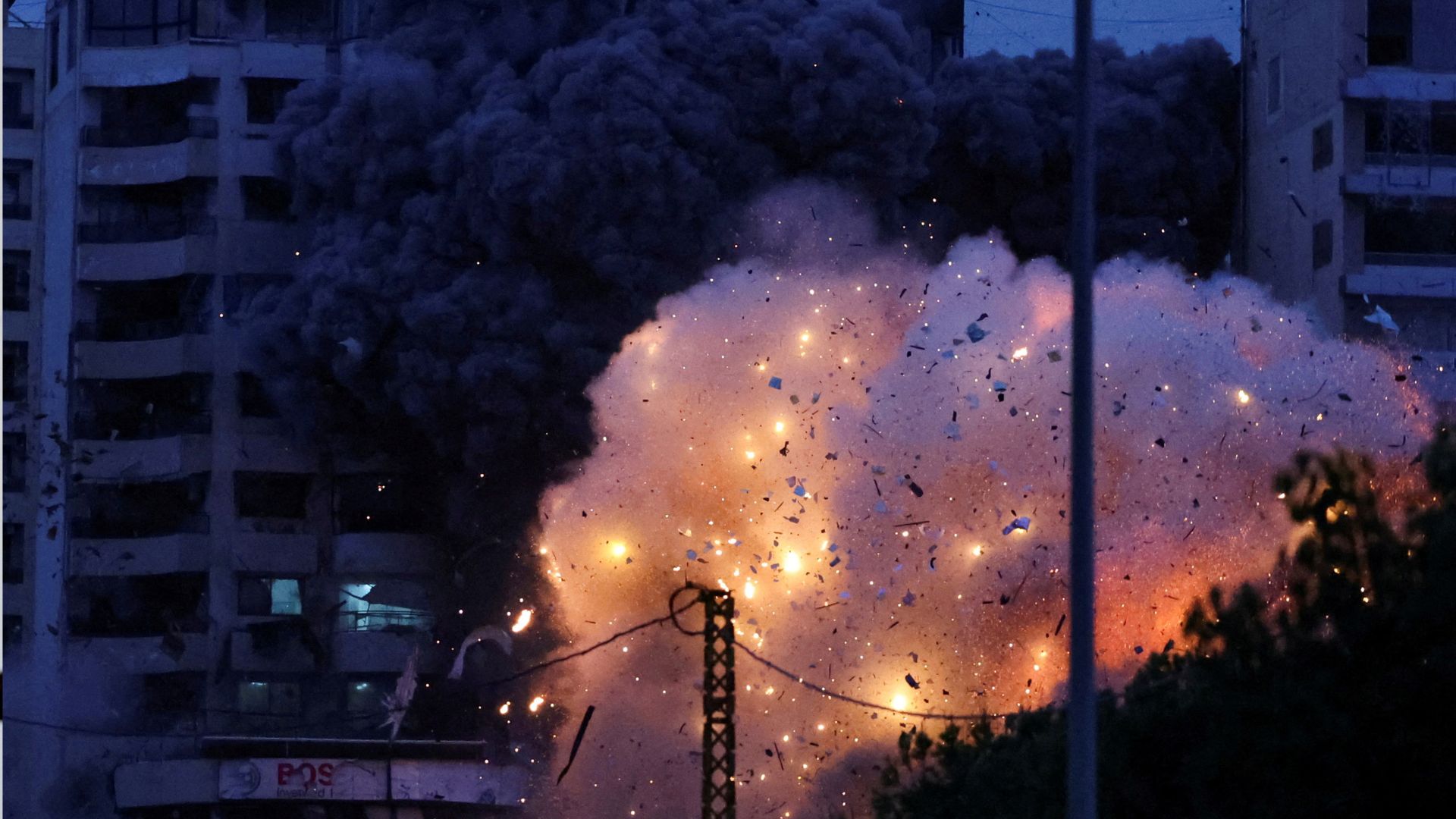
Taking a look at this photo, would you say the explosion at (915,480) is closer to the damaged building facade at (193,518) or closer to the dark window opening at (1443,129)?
→ the dark window opening at (1443,129)

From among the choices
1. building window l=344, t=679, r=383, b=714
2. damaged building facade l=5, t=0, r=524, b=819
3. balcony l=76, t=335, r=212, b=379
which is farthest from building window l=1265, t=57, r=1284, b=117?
balcony l=76, t=335, r=212, b=379

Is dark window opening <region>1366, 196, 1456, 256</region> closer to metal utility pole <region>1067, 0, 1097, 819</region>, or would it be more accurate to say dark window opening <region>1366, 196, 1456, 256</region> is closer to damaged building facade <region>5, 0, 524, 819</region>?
damaged building facade <region>5, 0, 524, 819</region>

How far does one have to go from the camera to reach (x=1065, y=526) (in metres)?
22.5

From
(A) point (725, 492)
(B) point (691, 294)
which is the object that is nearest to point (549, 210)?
(B) point (691, 294)

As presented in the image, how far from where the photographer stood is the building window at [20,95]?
48169mm

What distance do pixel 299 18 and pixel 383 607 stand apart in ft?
44.7

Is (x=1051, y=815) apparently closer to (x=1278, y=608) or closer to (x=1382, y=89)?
(x=1278, y=608)

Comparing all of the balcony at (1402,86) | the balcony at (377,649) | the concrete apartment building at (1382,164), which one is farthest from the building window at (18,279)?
the balcony at (1402,86)

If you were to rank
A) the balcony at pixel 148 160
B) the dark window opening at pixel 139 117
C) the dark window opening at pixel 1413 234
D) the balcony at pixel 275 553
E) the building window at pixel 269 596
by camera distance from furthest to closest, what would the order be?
the dark window opening at pixel 139 117 < the balcony at pixel 148 160 < the building window at pixel 269 596 < the balcony at pixel 275 553 < the dark window opening at pixel 1413 234

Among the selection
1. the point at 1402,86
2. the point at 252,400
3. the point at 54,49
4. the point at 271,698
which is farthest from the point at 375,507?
the point at 1402,86

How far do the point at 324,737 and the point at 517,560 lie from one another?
6.47m

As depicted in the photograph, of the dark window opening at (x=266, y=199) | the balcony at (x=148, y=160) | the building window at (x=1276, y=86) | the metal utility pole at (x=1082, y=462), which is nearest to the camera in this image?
the metal utility pole at (x=1082, y=462)

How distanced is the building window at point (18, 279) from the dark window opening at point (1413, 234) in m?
30.7

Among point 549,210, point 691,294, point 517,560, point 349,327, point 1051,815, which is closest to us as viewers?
point 1051,815
